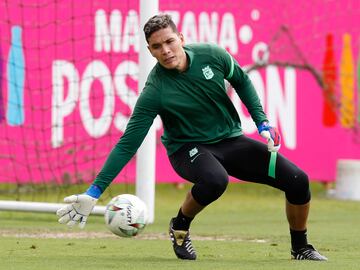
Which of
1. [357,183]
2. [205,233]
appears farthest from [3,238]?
[357,183]

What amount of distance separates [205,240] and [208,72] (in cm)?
237

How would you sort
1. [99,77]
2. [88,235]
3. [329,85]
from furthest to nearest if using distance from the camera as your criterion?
[329,85], [99,77], [88,235]

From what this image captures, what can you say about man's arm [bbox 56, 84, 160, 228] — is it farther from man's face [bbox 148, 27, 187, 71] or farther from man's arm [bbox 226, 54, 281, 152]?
man's arm [bbox 226, 54, 281, 152]

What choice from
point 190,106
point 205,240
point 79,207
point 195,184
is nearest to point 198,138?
point 190,106

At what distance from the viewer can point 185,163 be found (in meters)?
7.64

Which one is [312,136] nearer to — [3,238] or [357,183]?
[357,183]

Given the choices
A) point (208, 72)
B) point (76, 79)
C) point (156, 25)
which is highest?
point (156, 25)

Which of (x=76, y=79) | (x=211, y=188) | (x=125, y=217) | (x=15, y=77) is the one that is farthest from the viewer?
(x=76, y=79)

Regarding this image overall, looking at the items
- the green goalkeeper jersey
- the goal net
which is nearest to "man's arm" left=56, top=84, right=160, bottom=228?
the green goalkeeper jersey

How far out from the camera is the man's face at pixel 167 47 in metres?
7.45

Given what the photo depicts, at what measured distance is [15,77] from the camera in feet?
44.3

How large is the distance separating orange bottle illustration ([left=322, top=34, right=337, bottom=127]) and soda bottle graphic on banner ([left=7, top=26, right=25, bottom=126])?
4382mm

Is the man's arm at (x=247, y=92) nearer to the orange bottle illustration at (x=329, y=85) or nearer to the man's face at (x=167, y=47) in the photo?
the man's face at (x=167, y=47)

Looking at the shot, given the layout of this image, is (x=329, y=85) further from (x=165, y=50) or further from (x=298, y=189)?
(x=165, y=50)
